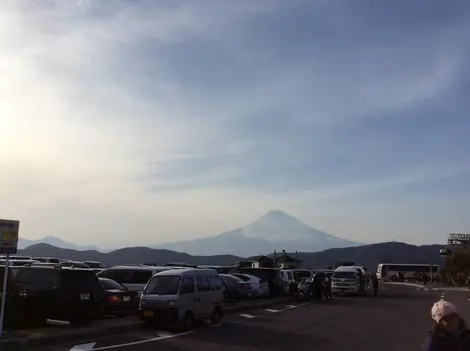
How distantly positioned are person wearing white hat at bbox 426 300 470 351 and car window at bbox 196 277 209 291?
14.3m

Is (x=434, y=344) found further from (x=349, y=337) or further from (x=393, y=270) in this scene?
(x=393, y=270)

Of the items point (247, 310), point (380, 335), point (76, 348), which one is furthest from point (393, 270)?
point (76, 348)

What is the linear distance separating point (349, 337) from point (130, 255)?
103602 millimetres

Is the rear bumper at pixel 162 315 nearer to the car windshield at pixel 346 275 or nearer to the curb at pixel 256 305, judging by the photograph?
the curb at pixel 256 305

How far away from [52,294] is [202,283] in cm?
495

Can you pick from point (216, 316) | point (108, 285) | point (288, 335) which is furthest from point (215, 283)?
point (288, 335)

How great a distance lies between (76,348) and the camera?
14.1m

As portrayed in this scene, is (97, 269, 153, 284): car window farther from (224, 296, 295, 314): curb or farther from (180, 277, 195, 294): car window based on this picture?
(180, 277, 195, 294): car window

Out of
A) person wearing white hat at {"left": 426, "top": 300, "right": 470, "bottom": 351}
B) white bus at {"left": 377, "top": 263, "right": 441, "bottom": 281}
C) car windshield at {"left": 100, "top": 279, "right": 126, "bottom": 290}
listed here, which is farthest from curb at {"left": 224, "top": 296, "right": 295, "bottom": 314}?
white bus at {"left": 377, "top": 263, "right": 441, "bottom": 281}

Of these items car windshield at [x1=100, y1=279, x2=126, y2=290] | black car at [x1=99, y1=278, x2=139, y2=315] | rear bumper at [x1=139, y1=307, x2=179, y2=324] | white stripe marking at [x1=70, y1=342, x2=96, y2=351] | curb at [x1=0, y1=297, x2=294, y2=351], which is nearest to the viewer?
curb at [x1=0, y1=297, x2=294, y2=351]

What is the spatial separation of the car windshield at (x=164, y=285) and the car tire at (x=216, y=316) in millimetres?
2424

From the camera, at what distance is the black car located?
19875 millimetres

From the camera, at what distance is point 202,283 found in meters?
19.9

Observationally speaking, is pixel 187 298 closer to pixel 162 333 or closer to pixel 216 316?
pixel 162 333
